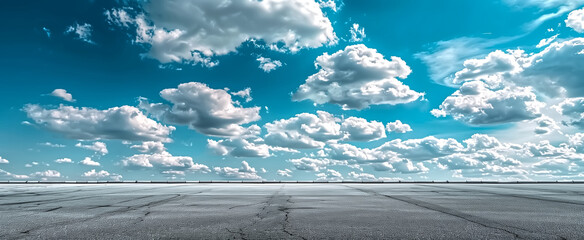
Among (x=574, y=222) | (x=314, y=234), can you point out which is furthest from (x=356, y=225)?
(x=574, y=222)

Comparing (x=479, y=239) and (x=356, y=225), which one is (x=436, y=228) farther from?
(x=356, y=225)

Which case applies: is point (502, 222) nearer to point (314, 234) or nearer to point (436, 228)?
point (436, 228)

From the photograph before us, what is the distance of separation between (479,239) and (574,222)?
11.8 ft

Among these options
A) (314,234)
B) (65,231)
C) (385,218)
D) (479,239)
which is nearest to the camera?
(479,239)

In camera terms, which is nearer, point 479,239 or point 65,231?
point 479,239

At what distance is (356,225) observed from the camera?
22.2 feet

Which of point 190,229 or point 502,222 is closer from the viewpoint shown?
point 190,229

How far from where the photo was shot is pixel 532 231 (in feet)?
20.1

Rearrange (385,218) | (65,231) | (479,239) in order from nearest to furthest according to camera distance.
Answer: (479,239) < (65,231) < (385,218)

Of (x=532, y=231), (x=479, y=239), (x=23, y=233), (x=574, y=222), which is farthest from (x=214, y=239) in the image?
(x=574, y=222)

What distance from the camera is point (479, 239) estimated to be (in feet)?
17.8

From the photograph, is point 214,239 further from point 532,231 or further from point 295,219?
point 532,231

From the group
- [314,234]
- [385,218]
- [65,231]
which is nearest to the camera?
[314,234]

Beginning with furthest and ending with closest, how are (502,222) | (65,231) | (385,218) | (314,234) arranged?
(385,218) < (502,222) < (65,231) < (314,234)
